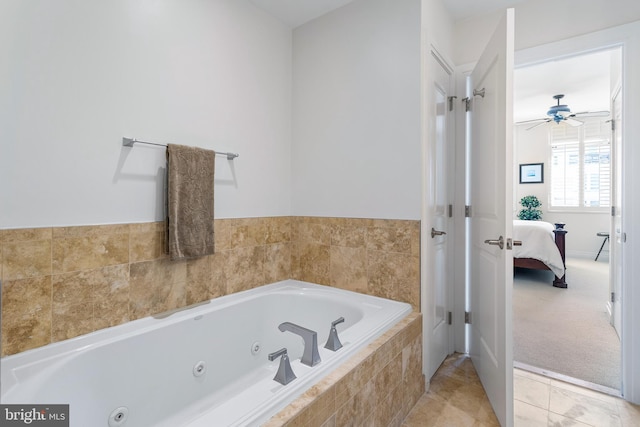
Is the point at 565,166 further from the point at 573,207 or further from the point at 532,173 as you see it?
the point at 573,207

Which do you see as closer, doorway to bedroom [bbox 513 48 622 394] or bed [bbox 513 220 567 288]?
doorway to bedroom [bbox 513 48 622 394]

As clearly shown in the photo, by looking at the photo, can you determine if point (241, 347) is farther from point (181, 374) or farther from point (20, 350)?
point (20, 350)

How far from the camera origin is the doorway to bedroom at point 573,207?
2359 millimetres

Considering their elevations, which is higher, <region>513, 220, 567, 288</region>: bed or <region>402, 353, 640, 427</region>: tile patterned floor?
<region>513, 220, 567, 288</region>: bed

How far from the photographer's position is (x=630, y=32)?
1.81 metres

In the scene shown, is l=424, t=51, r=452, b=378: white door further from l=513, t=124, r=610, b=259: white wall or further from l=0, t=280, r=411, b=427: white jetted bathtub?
l=513, t=124, r=610, b=259: white wall


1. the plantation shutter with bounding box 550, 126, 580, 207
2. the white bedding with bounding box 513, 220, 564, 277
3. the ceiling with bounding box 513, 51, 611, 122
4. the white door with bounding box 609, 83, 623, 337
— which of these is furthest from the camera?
the plantation shutter with bounding box 550, 126, 580, 207

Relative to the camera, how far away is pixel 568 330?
9.15 feet

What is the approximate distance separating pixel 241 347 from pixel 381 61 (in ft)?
6.41

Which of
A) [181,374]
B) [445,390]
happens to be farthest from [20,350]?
[445,390]

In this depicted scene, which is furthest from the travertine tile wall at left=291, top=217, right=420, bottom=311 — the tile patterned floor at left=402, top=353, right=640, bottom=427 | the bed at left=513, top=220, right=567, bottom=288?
the bed at left=513, top=220, right=567, bottom=288

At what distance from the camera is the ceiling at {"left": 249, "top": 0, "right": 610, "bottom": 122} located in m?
2.18

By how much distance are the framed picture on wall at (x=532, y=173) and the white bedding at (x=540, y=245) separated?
2491 mm

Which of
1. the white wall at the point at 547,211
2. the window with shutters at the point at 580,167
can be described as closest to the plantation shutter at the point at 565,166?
the window with shutters at the point at 580,167
